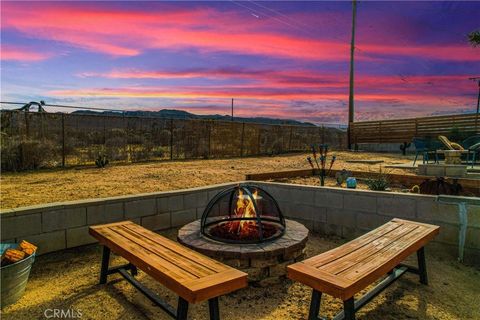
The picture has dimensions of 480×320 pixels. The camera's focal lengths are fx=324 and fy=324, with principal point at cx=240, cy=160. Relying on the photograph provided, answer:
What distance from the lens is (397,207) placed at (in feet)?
14.6

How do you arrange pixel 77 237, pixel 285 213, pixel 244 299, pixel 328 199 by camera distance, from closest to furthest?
pixel 244 299 → pixel 77 237 → pixel 328 199 → pixel 285 213

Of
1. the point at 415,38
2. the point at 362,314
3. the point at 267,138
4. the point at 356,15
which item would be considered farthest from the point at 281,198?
the point at 356,15

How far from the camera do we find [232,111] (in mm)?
23656

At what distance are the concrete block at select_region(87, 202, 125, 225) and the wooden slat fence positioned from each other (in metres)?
16.2

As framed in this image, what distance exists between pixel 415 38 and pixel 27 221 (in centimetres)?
1257

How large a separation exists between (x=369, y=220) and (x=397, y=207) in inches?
17.0

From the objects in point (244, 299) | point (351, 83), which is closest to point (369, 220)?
point (244, 299)

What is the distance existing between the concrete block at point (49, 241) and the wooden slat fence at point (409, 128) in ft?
55.6

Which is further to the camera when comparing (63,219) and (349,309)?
(63,219)

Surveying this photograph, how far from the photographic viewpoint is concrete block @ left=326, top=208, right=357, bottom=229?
4.82 meters

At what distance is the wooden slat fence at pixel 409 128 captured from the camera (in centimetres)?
1650

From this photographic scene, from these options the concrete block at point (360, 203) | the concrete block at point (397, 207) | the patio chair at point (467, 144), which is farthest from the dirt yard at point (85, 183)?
the concrete block at point (397, 207)

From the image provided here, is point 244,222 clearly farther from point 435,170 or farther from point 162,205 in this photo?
point 435,170

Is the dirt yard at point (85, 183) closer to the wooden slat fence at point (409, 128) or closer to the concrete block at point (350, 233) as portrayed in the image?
the concrete block at point (350, 233)
